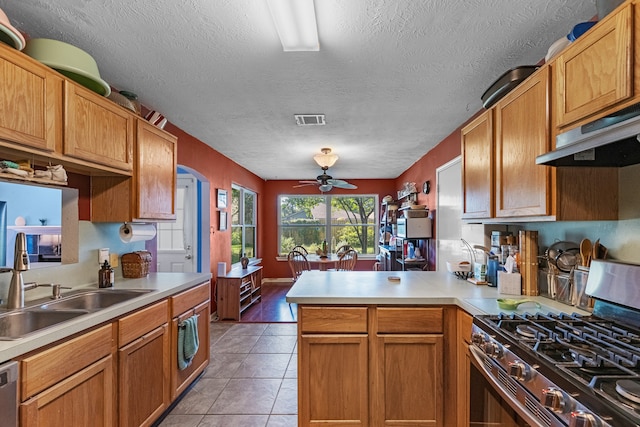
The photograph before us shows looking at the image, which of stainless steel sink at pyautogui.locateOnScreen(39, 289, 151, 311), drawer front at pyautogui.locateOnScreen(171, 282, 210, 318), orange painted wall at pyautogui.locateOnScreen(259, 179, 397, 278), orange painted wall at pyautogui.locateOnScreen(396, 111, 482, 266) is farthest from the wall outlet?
orange painted wall at pyautogui.locateOnScreen(259, 179, 397, 278)

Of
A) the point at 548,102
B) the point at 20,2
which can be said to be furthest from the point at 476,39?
the point at 20,2

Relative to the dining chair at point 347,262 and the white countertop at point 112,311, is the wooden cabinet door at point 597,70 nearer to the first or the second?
the white countertop at point 112,311

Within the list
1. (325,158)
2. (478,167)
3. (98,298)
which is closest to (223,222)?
(325,158)

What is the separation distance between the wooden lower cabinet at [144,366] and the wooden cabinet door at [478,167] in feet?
7.18

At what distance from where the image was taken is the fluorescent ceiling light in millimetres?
1492

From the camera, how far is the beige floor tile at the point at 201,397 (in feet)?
7.72

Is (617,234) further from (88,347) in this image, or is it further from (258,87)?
(88,347)

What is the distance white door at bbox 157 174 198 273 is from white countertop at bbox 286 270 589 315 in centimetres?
284

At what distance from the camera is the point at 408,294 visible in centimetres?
199

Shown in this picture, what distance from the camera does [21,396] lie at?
121cm

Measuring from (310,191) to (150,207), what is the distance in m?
5.24

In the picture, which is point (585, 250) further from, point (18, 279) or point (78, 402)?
point (18, 279)

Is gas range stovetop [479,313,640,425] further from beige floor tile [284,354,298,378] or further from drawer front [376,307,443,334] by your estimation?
beige floor tile [284,354,298,378]

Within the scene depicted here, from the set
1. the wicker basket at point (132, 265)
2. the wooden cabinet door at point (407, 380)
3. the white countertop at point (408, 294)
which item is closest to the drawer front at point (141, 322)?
the wicker basket at point (132, 265)
